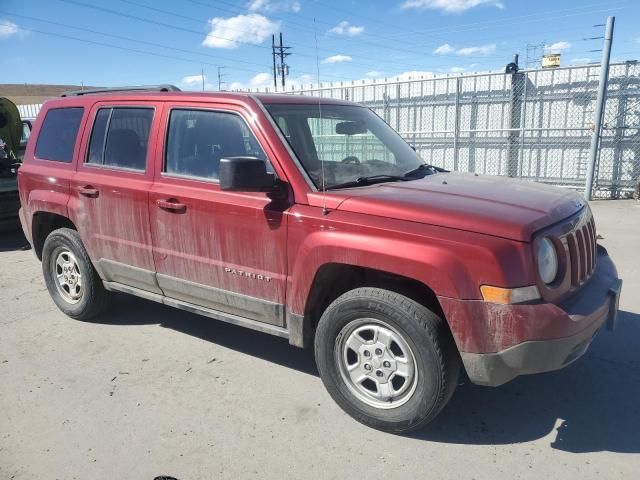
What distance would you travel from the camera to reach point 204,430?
3053 millimetres

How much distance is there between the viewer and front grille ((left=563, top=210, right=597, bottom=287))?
2871 mm

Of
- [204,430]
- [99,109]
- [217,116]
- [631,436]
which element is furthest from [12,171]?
[631,436]

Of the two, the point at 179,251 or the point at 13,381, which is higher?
the point at 179,251

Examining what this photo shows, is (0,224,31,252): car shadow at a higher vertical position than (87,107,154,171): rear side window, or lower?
lower

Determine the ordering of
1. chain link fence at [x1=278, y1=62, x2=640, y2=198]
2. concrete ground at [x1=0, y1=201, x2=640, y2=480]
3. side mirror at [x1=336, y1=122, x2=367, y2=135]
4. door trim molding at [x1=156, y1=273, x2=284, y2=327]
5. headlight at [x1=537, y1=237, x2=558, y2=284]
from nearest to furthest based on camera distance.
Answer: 1. headlight at [x1=537, y1=237, x2=558, y2=284]
2. concrete ground at [x1=0, y1=201, x2=640, y2=480]
3. door trim molding at [x1=156, y1=273, x2=284, y2=327]
4. side mirror at [x1=336, y1=122, x2=367, y2=135]
5. chain link fence at [x1=278, y1=62, x2=640, y2=198]

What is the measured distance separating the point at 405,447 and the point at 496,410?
0.73 m

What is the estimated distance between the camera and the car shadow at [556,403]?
2.93 metres

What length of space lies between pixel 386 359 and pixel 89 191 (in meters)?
2.86

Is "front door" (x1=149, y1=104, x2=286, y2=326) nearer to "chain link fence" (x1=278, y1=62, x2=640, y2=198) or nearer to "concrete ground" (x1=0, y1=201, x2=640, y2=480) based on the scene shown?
"concrete ground" (x1=0, y1=201, x2=640, y2=480)

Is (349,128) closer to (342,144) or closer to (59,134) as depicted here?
(342,144)

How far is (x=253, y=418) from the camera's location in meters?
3.17

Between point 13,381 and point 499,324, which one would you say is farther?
point 13,381

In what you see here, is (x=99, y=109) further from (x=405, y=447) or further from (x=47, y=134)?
(x=405, y=447)

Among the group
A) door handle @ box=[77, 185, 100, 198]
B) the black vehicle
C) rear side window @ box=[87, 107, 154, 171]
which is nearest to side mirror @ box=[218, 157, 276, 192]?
rear side window @ box=[87, 107, 154, 171]
